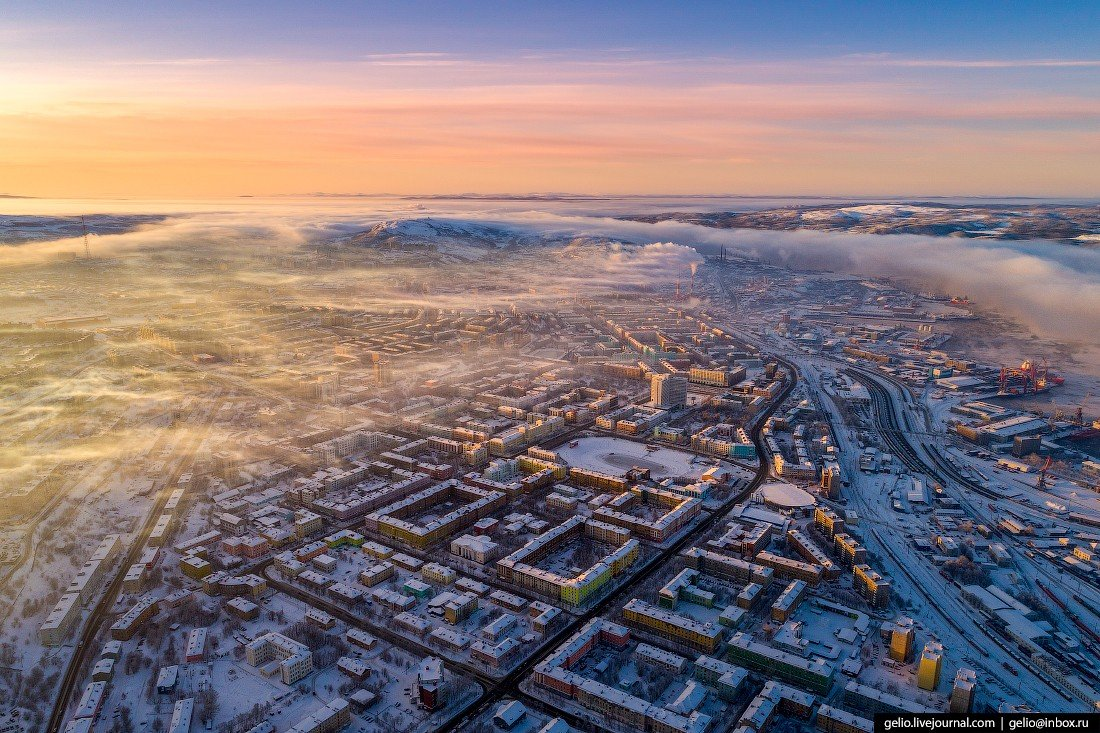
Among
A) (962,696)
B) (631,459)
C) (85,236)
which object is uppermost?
(85,236)

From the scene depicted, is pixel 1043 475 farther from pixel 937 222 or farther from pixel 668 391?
pixel 937 222

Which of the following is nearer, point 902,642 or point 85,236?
point 902,642

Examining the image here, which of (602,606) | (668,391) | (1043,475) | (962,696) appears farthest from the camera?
(668,391)

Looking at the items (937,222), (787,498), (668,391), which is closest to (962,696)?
(787,498)

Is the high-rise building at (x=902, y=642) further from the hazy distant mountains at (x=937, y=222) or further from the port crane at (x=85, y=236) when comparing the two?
the port crane at (x=85, y=236)

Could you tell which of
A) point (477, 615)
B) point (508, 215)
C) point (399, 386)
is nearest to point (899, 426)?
point (477, 615)

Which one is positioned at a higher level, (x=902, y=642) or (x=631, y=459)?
(x=902, y=642)

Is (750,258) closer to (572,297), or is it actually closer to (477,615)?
(572,297)
